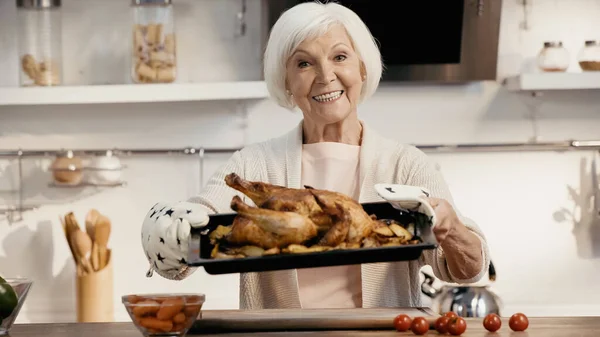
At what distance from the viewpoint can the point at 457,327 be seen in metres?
1.51

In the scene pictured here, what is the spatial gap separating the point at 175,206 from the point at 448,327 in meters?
0.50

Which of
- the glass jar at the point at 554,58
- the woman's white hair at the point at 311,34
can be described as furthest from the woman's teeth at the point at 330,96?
the glass jar at the point at 554,58

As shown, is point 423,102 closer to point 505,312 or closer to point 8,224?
point 505,312

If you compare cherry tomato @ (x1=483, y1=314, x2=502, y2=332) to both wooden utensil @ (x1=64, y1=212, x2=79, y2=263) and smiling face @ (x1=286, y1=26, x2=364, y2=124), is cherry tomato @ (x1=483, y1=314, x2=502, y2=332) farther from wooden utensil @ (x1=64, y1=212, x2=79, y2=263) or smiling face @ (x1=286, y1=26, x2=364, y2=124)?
wooden utensil @ (x1=64, y1=212, x2=79, y2=263)

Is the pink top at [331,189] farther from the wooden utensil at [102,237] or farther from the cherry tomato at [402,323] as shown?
the wooden utensil at [102,237]

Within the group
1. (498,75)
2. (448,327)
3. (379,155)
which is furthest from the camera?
(498,75)

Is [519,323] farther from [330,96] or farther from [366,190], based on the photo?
[330,96]

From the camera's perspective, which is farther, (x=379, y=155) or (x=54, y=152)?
(x=54, y=152)

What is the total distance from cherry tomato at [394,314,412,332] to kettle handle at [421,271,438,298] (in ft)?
4.61

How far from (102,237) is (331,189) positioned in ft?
4.18

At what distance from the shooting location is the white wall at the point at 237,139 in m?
3.20

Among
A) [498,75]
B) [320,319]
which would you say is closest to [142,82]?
[498,75]

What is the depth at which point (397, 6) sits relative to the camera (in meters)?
3.05

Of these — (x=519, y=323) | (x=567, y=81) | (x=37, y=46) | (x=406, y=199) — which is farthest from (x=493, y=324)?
(x=37, y=46)
